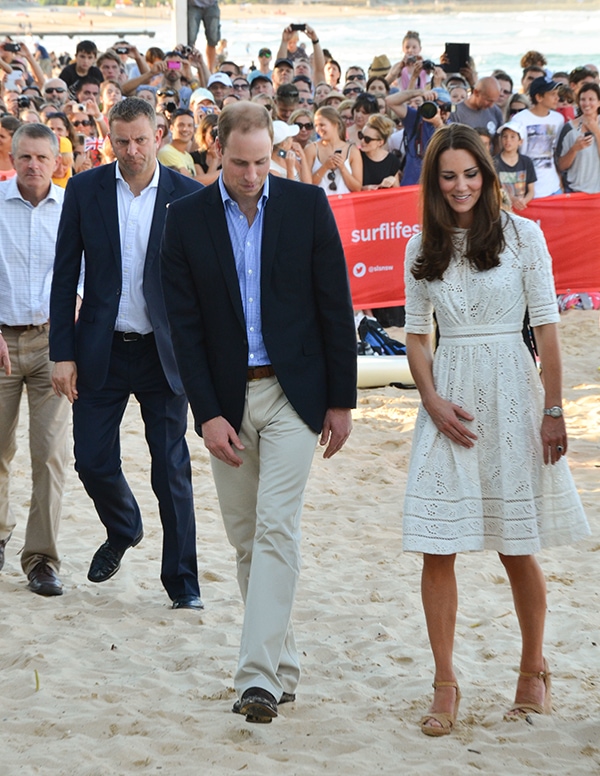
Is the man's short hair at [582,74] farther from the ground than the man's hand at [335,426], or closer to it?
farther from the ground

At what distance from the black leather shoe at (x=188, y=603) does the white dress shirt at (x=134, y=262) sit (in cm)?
129

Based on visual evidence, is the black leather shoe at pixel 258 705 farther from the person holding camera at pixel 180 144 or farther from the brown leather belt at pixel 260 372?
the person holding camera at pixel 180 144

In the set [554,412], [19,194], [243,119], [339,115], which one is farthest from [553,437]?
[339,115]

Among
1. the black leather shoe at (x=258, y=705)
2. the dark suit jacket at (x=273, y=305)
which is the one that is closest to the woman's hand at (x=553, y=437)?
the dark suit jacket at (x=273, y=305)

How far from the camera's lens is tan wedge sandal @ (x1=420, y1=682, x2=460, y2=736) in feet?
12.9

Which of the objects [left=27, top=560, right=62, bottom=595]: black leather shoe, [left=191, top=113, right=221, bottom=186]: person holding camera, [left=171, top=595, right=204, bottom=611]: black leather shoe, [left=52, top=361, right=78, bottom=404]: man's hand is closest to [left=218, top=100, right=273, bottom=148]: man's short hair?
[left=52, top=361, right=78, bottom=404]: man's hand

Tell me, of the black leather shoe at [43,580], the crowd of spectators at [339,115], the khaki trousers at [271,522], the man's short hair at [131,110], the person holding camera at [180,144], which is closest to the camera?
the khaki trousers at [271,522]

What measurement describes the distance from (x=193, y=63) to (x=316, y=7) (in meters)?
43.7

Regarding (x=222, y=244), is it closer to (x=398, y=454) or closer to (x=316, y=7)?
(x=398, y=454)

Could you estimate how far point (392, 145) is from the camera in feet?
37.8

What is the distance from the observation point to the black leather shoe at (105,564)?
5.54 m

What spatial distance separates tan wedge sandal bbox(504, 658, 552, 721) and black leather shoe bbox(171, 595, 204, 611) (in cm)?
178

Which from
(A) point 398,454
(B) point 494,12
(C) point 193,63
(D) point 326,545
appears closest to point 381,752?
(D) point 326,545

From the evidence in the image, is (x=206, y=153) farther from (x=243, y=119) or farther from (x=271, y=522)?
(x=271, y=522)
